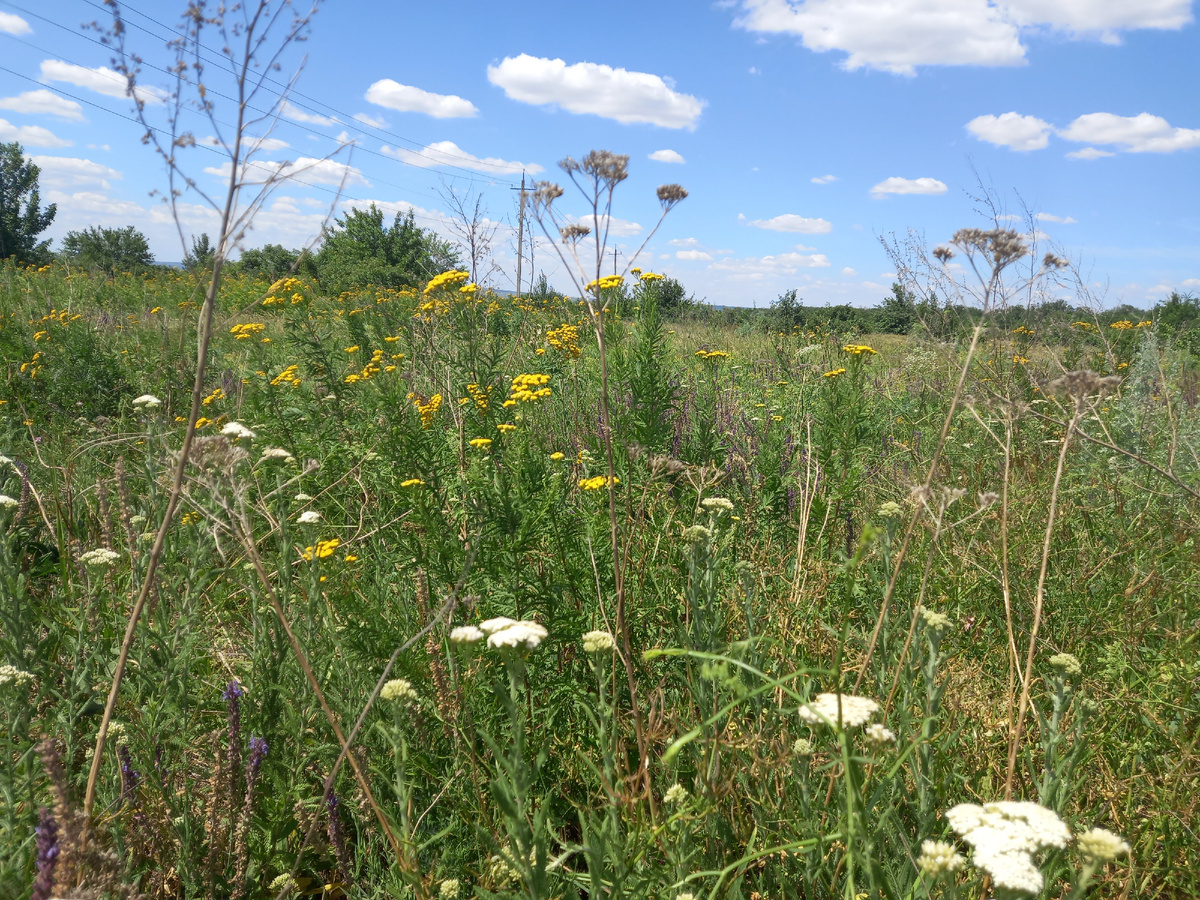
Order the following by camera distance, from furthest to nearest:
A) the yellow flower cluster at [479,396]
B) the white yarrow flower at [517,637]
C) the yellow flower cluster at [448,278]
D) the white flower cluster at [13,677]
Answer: the yellow flower cluster at [448,278], the yellow flower cluster at [479,396], the white flower cluster at [13,677], the white yarrow flower at [517,637]

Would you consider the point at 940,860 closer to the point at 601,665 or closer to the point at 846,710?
the point at 846,710

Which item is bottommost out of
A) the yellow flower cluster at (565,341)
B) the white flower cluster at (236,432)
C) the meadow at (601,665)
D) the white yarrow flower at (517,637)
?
the meadow at (601,665)

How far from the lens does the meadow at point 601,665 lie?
1.23 metres

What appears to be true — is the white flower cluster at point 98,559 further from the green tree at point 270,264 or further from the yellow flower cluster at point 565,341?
the yellow flower cluster at point 565,341

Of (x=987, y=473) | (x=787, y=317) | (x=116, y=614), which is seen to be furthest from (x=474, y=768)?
(x=787, y=317)

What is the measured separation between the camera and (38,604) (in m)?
2.34

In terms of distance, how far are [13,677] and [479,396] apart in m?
1.77

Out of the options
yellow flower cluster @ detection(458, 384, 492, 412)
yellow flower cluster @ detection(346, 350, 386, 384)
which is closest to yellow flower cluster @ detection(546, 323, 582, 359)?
yellow flower cluster @ detection(346, 350, 386, 384)

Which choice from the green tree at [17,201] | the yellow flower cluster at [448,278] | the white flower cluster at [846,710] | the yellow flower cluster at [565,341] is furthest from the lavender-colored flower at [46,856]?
the green tree at [17,201]

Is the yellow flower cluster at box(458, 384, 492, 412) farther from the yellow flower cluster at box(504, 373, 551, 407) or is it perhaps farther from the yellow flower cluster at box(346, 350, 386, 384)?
the yellow flower cluster at box(346, 350, 386, 384)

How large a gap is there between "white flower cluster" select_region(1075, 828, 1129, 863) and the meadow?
1 cm

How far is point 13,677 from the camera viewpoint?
57.2 inches

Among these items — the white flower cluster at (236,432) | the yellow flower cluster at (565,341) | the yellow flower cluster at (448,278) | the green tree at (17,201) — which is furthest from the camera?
the green tree at (17,201)

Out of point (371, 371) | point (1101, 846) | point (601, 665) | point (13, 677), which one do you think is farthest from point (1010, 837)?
point (371, 371)
